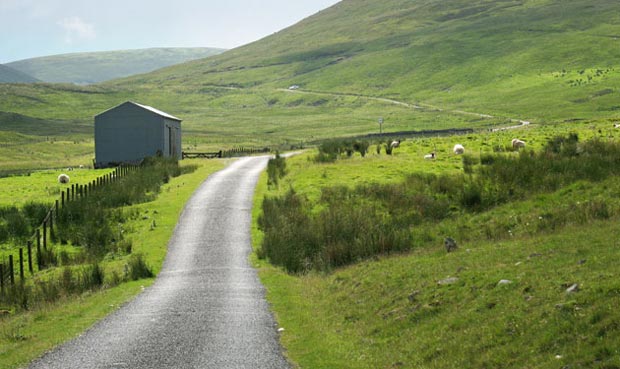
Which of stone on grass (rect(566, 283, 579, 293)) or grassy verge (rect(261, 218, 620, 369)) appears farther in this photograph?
stone on grass (rect(566, 283, 579, 293))

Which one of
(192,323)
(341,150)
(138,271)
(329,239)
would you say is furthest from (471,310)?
(341,150)

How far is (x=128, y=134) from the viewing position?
232 ft

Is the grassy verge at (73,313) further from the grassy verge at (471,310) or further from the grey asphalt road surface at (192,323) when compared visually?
the grassy verge at (471,310)

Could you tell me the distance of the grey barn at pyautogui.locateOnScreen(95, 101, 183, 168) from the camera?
7019 centimetres

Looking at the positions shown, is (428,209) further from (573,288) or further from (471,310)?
(573,288)

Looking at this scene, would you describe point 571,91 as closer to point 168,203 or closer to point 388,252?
point 168,203

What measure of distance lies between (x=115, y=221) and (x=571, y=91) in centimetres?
14997

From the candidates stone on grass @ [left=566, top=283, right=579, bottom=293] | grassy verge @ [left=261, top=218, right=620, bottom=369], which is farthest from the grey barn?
stone on grass @ [left=566, top=283, right=579, bottom=293]

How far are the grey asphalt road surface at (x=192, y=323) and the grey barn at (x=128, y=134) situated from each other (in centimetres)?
4168

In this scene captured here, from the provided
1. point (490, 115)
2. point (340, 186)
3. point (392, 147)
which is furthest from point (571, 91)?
point (340, 186)

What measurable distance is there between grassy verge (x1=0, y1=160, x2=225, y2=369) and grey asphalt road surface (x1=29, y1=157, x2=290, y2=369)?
40 centimetres

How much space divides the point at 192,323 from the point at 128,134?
186 feet

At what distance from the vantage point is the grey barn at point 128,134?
7019 cm

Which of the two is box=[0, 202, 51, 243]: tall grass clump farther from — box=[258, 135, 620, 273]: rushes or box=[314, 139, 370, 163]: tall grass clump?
box=[314, 139, 370, 163]: tall grass clump
